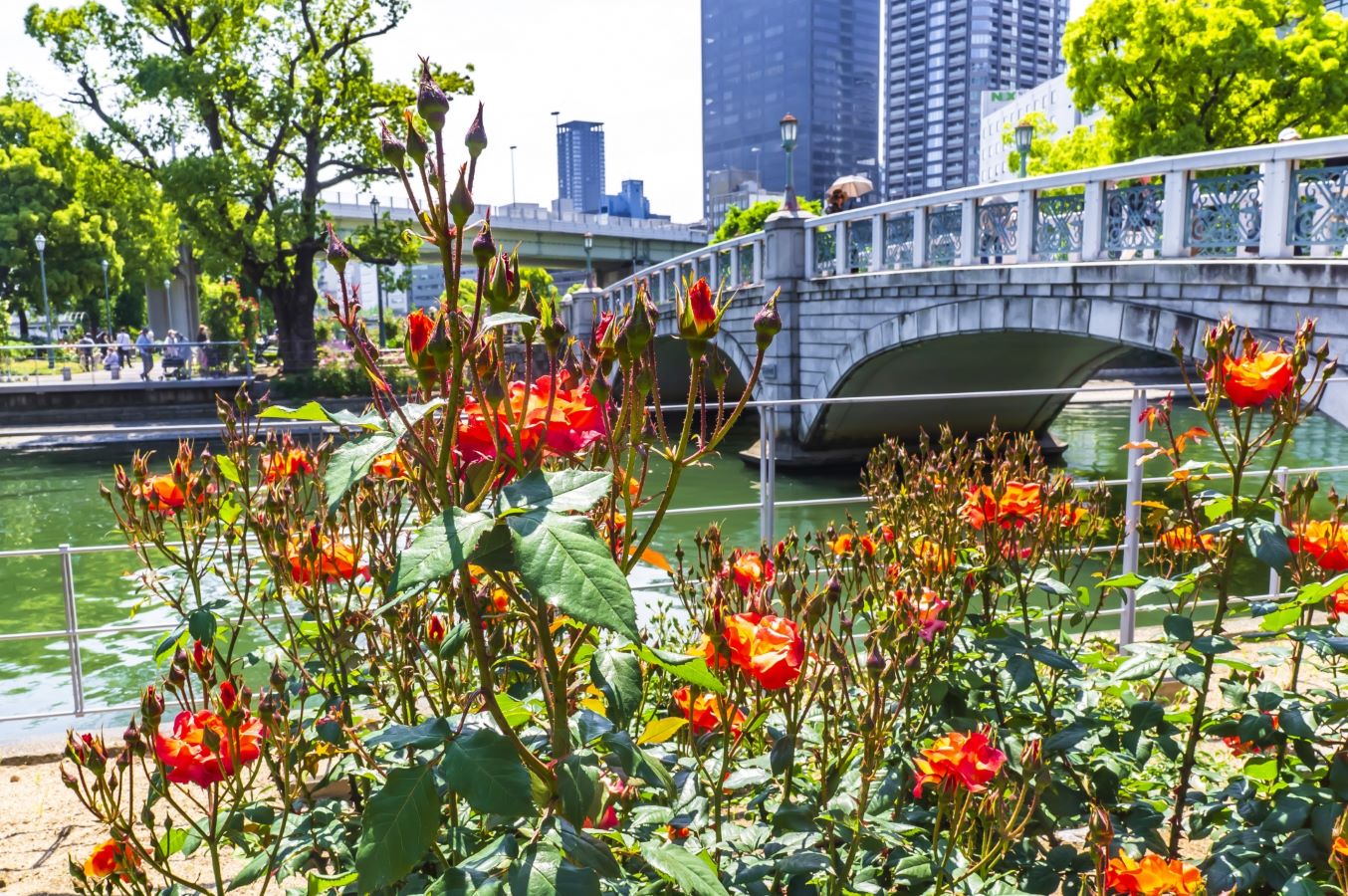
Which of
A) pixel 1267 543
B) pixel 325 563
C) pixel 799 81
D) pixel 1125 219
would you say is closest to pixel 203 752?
pixel 325 563

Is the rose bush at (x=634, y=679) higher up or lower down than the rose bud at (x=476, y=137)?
lower down

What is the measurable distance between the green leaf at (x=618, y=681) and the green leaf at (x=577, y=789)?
0.27 feet

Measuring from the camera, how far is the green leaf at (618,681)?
4.58 ft

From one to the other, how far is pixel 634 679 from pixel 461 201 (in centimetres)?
64

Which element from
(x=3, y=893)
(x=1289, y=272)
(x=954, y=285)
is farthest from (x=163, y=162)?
(x=3, y=893)

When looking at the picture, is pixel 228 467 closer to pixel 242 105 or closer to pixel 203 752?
pixel 203 752

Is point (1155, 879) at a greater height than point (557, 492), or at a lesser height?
lesser

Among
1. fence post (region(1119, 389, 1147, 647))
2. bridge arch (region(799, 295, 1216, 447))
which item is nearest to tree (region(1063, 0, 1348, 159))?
bridge arch (region(799, 295, 1216, 447))

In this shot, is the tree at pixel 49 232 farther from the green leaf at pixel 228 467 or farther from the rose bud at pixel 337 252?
the rose bud at pixel 337 252

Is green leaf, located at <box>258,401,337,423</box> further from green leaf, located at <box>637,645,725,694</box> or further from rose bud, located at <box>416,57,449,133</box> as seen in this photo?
green leaf, located at <box>637,645,725,694</box>

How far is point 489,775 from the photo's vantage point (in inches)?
47.3

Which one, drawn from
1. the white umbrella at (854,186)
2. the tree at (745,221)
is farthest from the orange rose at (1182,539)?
the tree at (745,221)

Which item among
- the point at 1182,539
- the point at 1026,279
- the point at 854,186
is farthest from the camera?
the point at 854,186

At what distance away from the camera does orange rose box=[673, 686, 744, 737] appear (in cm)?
188
